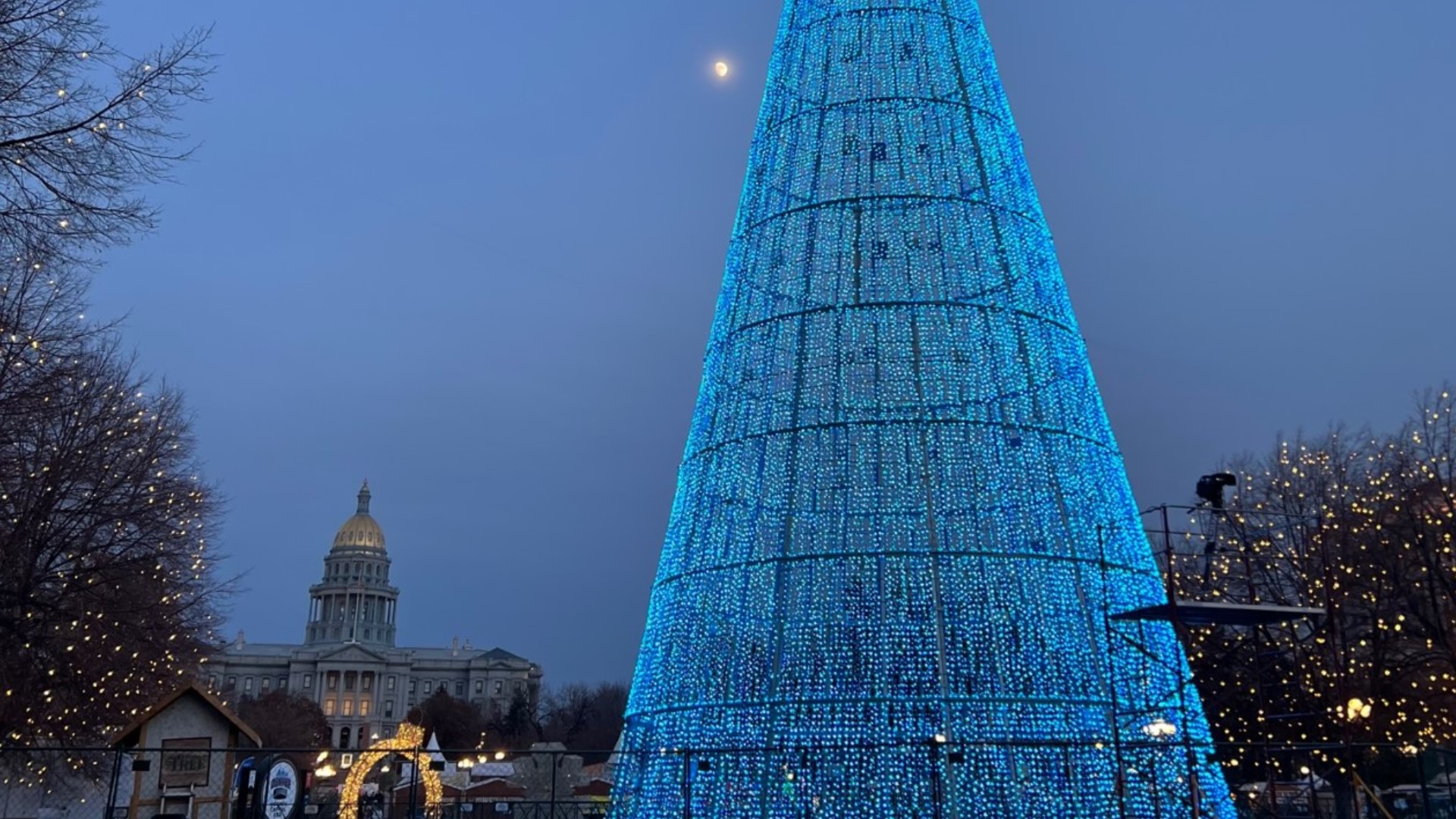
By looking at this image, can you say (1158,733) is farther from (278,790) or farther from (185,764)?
(185,764)

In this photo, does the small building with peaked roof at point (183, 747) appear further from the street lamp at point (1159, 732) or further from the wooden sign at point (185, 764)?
the street lamp at point (1159, 732)

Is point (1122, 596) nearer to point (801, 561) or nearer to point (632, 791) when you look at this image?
point (801, 561)

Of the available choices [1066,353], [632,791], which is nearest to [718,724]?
[632,791]

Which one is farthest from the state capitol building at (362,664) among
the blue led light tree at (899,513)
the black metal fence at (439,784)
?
the blue led light tree at (899,513)

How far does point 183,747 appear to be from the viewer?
45.6 ft

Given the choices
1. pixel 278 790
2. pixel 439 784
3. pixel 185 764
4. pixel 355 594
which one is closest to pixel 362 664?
pixel 355 594

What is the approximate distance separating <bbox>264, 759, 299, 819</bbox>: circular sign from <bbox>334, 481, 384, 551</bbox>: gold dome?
12177 centimetres

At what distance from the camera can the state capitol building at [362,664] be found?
116500 millimetres

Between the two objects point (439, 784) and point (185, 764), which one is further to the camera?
point (439, 784)

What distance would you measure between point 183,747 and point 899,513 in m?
9.12

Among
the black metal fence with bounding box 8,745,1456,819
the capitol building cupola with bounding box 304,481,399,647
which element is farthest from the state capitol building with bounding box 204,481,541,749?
the black metal fence with bounding box 8,745,1456,819

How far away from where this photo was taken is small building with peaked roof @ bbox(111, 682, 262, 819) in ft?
45.4

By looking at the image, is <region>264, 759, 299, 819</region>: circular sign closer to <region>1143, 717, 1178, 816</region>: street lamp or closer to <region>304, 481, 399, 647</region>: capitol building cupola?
<region>1143, 717, 1178, 816</region>: street lamp

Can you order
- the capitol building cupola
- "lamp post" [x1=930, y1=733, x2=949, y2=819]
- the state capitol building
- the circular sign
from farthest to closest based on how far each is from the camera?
1. the capitol building cupola
2. the state capitol building
3. the circular sign
4. "lamp post" [x1=930, y1=733, x2=949, y2=819]
